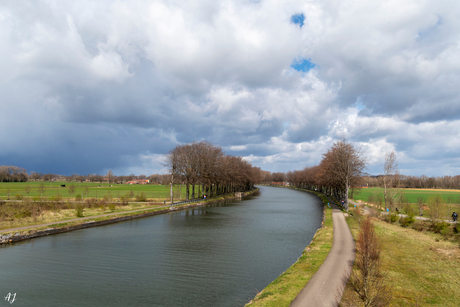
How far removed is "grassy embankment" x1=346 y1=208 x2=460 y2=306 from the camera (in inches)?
509

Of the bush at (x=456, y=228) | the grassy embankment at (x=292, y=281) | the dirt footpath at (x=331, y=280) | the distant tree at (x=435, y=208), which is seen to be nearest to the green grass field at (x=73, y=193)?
the grassy embankment at (x=292, y=281)

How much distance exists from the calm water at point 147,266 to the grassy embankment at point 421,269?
23.9 feet

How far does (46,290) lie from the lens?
49.7 feet

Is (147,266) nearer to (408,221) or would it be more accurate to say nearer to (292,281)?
(292,281)

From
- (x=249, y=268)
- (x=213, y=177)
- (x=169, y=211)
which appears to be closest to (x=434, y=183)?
(x=213, y=177)

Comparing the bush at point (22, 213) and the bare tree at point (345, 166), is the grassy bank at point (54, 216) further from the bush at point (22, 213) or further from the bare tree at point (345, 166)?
the bare tree at point (345, 166)

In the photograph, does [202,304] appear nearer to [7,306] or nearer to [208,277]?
[208,277]

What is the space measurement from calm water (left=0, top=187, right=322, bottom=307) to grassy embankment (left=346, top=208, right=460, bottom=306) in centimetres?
729

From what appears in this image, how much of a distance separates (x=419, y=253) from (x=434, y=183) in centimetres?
19431

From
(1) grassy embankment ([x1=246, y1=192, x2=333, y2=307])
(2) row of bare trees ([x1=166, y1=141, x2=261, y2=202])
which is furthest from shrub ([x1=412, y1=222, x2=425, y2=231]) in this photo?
(2) row of bare trees ([x1=166, y1=141, x2=261, y2=202])

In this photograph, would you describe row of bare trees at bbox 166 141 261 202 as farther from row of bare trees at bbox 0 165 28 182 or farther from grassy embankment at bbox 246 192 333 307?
row of bare trees at bbox 0 165 28 182

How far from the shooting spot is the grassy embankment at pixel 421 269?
12925 mm

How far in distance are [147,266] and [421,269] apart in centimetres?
1958

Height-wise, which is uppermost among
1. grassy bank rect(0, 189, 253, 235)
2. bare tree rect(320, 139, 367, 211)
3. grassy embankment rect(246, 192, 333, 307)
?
bare tree rect(320, 139, 367, 211)
